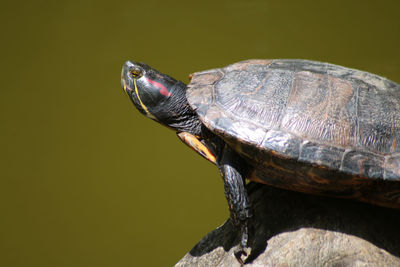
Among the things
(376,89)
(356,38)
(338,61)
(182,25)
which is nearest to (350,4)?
(356,38)

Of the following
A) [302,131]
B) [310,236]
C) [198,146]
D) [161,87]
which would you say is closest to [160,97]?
[161,87]

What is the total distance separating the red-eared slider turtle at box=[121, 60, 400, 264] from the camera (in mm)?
1600

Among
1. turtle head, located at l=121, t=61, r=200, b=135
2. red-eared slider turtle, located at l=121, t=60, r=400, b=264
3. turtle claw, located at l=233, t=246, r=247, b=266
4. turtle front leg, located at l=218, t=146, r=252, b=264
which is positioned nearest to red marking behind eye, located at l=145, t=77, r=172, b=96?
turtle head, located at l=121, t=61, r=200, b=135

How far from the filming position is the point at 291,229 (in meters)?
1.79

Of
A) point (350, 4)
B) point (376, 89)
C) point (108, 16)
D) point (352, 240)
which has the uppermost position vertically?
point (108, 16)

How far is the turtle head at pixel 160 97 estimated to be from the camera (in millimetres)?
2111

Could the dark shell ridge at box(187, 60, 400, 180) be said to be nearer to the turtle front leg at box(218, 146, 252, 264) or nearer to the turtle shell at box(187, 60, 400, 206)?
the turtle shell at box(187, 60, 400, 206)

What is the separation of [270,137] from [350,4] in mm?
2974

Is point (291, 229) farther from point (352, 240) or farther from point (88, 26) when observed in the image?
point (88, 26)

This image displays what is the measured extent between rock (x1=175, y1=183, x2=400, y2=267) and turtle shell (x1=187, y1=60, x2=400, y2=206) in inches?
12.8

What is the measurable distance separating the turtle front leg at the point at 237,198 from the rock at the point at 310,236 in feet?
0.32

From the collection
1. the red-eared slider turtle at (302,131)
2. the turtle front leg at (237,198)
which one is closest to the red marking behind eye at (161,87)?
the red-eared slider turtle at (302,131)

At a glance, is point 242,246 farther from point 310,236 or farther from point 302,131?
point 302,131

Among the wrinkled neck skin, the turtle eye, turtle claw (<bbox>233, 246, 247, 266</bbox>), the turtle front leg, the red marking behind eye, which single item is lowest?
turtle claw (<bbox>233, 246, 247, 266</bbox>)
